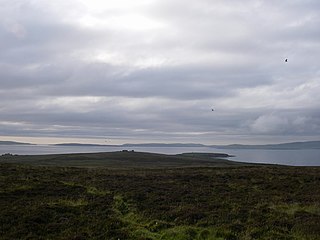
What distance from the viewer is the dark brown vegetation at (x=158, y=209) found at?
624 inches

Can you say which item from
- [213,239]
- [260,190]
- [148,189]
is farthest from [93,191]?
[213,239]

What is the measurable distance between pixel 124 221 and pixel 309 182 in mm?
21711

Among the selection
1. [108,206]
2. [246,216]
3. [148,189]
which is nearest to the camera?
[246,216]

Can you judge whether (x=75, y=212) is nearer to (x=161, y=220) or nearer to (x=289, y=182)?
(x=161, y=220)

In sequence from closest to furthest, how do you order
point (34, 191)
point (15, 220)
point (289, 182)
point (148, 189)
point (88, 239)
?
point (88, 239), point (15, 220), point (34, 191), point (148, 189), point (289, 182)

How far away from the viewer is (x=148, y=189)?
28734 millimetres

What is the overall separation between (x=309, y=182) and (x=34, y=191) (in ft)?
76.6

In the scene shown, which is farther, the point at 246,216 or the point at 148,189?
the point at 148,189

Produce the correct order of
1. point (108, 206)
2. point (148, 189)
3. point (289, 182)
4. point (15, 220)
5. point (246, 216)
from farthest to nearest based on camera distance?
1. point (289, 182)
2. point (148, 189)
3. point (108, 206)
4. point (246, 216)
5. point (15, 220)

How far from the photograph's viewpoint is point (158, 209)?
69.8 feet

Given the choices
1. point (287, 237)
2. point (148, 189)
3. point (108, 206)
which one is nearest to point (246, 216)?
point (287, 237)

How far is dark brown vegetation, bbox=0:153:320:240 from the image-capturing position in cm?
1586

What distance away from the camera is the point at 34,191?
26703 millimetres

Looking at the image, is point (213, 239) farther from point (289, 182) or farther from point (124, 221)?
point (289, 182)
